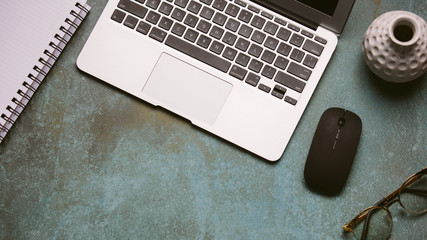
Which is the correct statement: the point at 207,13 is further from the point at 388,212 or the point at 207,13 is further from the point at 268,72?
the point at 388,212

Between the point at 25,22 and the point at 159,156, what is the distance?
379 millimetres

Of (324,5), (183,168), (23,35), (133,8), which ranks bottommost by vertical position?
(183,168)

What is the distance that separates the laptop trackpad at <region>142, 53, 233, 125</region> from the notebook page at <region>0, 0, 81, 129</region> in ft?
0.73

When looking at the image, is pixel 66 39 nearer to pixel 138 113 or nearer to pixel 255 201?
pixel 138 113

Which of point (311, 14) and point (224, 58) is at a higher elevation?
point (311, 14)

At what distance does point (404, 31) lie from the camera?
29.2 inches

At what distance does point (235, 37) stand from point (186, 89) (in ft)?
0.45

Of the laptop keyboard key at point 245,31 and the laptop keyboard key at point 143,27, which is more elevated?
the laptop keyboard key at point 245,31

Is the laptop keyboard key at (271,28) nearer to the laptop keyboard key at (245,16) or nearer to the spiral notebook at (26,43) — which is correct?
the laptop keyboard key at (245,16)

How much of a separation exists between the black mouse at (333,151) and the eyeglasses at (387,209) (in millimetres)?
78

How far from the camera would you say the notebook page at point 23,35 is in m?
0.81

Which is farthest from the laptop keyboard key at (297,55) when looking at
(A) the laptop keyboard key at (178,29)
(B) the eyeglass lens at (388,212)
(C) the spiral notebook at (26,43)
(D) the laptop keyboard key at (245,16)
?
(C) the spiral notebook at (26,43)

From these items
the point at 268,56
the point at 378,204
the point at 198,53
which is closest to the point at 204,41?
the point at 198,53

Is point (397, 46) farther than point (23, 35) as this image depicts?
No
